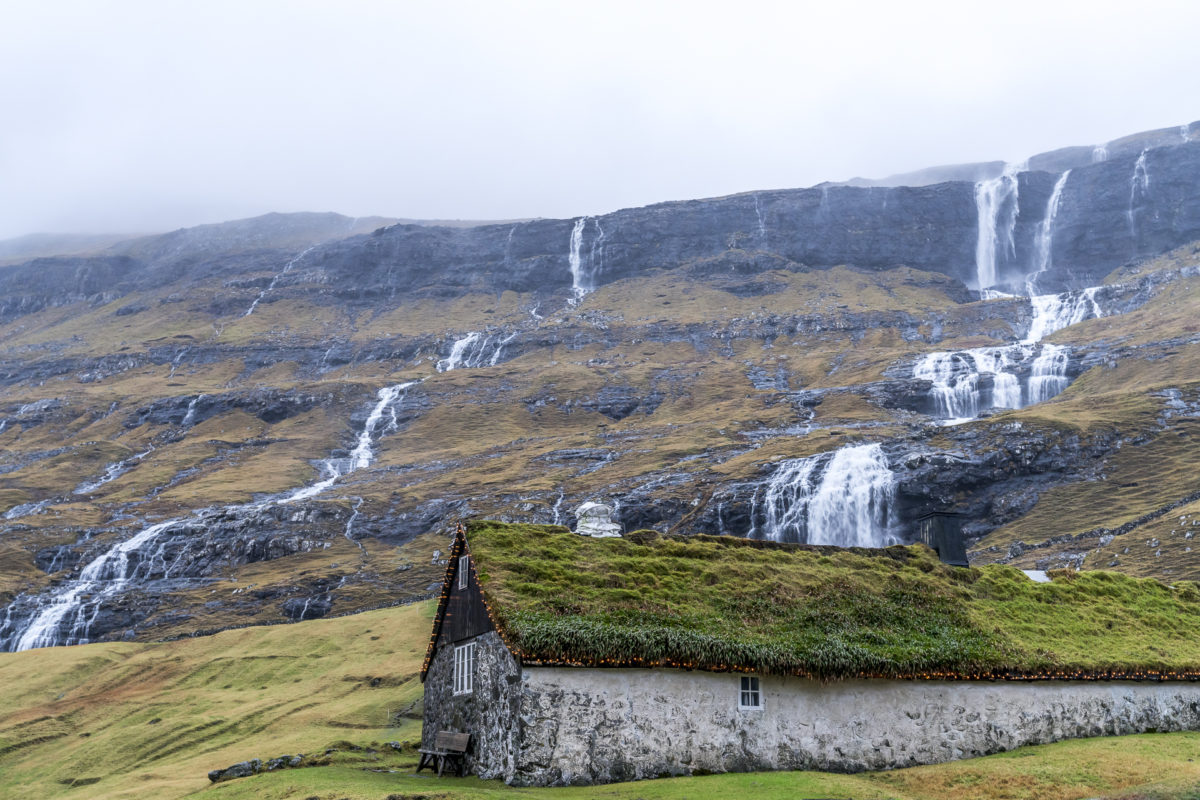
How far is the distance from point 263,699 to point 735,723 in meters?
26.7

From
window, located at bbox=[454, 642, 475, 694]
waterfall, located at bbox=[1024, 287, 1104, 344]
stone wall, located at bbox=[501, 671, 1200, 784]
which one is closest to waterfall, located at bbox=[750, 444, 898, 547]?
stone wall, located at bbox=[501, 671, 1200, 784]

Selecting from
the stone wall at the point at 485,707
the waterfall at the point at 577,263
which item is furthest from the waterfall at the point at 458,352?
the stone wall at the point at 485,707

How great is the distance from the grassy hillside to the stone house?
2.57ft

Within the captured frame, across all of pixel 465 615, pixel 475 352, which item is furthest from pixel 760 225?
pixel 465 615

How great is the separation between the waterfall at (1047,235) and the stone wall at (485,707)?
15777cm

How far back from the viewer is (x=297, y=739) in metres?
33.4

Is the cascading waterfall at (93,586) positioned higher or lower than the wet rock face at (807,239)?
lower

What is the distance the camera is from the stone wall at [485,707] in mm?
22969

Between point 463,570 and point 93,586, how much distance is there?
59899mm

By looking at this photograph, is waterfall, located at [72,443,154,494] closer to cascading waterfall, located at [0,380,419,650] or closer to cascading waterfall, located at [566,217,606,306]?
cascading waterfall, located at [0,380,419,650]

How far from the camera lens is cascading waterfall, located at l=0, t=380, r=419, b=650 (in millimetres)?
68875

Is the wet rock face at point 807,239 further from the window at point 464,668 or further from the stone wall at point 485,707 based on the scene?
the window at point 464,668

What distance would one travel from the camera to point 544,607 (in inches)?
948

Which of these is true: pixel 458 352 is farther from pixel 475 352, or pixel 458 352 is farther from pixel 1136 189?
pixel 1136 189
